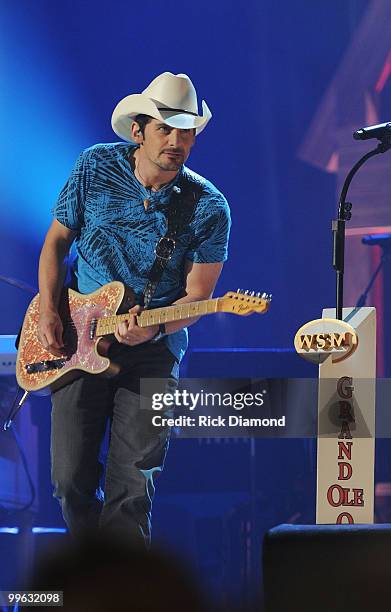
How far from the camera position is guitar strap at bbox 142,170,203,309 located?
131 inches

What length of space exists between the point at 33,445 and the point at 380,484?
1261mm

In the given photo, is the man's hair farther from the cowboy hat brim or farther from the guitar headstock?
the guitar headstock

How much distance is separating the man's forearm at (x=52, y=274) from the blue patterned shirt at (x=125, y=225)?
6 centimetres

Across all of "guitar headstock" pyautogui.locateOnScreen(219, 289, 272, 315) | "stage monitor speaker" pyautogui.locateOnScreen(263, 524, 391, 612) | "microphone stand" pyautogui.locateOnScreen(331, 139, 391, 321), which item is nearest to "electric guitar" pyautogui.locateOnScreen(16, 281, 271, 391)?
"guitar headstock" pyautogui.locateOnScreen(219, 289, 272, 315)

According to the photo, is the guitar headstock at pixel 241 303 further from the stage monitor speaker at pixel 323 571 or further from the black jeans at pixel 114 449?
the stage monitor speaker at pixel 323 571

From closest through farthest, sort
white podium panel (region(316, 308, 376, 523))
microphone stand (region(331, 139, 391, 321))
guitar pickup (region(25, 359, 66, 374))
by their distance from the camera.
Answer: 1. white podium panel (region(316, 308, 376, 523))
2. microphone stand (region(331, 139, 391, 321))
3. guitar pickup (region(25, 359, 66, 374))

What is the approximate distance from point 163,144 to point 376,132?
2.50 feet

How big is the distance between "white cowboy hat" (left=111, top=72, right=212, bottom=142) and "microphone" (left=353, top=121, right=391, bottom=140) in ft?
1.97

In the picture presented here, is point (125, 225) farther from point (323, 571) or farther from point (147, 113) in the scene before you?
point (323, 571)

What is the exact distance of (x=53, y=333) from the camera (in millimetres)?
3389

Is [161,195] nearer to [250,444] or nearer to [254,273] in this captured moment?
[254,273]

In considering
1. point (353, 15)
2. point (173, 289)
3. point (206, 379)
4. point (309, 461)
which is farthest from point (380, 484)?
point (353, 15)

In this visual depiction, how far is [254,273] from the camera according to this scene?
3414mm

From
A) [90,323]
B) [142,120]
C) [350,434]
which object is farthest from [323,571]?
[142,120]
